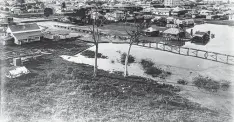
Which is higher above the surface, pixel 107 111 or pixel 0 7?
pixel 0 7

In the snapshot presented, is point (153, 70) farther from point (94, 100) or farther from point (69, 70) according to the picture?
point (94, 100)

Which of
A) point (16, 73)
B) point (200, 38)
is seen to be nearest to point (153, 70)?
point (16, 73)

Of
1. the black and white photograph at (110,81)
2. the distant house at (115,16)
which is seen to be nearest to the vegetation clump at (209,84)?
the black and white photograph at (110,81)

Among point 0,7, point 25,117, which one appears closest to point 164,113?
point 25,117

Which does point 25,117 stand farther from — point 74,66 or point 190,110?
point 74,66

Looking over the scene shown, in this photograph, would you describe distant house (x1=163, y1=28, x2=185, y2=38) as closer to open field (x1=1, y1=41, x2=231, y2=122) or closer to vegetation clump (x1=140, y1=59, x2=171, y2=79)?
vegetation clump (x1=140, y1=59, x2=171, y2=79)

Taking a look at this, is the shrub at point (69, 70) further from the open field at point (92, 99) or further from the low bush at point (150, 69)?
the low bush at point (150, 69)

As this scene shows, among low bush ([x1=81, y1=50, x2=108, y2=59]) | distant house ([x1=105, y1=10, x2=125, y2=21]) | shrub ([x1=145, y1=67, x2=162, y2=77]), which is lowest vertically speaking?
shrub ([x1=145, y1=67, x2=162, y2=77])

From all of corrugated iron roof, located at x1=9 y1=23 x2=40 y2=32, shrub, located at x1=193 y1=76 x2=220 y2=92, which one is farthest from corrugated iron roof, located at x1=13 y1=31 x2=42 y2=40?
shrub, located at x1=193 y1=76 x2=220 y2=92
